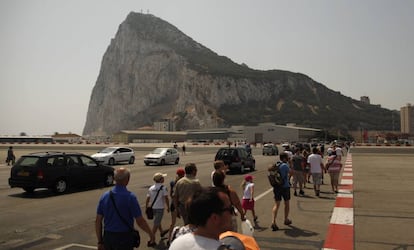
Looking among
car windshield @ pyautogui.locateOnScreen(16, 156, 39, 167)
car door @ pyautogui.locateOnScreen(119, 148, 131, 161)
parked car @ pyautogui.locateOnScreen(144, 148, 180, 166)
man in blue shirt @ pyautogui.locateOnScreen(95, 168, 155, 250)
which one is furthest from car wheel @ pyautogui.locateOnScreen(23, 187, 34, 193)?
car door @ pyautogui.locateOnScreen(119, 148, 131, 161)

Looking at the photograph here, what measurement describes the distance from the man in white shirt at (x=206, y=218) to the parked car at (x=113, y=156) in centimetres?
2750

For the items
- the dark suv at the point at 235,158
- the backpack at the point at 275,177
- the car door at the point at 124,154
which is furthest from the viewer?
the car door at the point at 124,154

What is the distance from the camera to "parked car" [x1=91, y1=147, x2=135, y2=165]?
2970cm

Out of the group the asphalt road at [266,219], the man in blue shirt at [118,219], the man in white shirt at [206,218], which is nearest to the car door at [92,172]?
the asphalt road at [266,219]

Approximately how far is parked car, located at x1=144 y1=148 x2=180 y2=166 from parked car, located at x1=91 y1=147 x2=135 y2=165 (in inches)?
93.5

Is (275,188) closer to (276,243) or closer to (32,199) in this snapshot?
(276,243)

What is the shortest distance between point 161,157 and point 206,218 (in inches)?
1102

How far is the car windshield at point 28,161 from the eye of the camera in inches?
581

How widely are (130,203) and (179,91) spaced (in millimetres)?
193581

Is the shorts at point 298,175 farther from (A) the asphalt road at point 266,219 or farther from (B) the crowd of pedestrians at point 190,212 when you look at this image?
(B) the crowd of pedestrians at point 190,212

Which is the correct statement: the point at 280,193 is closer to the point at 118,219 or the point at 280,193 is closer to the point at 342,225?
the point at 342,225

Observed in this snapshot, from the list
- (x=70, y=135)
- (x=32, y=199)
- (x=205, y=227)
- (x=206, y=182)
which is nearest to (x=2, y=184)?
(x=32, y=199)

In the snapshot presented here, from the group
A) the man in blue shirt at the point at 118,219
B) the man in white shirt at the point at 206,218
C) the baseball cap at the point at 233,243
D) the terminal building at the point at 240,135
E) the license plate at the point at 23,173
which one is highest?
the terminal building at the point at 240,135

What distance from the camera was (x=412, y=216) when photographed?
10.2 meters
